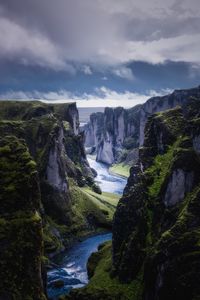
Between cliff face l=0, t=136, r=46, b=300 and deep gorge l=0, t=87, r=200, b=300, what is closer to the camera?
cliff face l=0, t=136, r=46, b=300

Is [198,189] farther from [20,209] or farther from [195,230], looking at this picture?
[20,209]

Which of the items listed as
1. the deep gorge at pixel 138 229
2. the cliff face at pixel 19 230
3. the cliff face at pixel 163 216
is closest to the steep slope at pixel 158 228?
the cliff face at pixel 163 216

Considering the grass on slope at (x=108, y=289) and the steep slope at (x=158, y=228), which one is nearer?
the steep slope at (x=158, y=228)

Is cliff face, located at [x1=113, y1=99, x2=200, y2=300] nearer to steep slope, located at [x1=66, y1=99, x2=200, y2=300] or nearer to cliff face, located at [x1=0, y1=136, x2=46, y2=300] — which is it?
steep slope, located at [x1=66, y1=99, x2=200, y2=300]

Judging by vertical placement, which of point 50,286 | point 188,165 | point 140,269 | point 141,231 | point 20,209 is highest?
point 188,165

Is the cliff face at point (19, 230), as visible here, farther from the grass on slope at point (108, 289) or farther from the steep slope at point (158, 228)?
the steep slope at point (158, 228)

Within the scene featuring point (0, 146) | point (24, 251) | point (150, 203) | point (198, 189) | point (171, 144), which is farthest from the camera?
point (171, 144)

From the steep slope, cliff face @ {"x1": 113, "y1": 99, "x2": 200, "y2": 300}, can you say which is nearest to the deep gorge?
cliff face @ {"x1": 113, "y1": 99, "x2": 200, "y2": 300}

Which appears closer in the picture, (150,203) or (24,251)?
(24,251)

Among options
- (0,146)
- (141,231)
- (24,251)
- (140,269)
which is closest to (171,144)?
(141,231)
